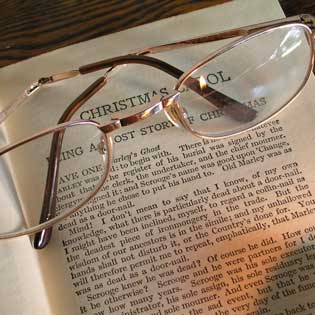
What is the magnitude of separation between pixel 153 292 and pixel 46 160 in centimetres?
15

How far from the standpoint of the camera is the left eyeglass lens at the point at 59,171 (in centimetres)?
51

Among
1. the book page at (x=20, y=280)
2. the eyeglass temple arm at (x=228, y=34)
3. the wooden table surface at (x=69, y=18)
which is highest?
the wooden table surface at (x=69, y=18)

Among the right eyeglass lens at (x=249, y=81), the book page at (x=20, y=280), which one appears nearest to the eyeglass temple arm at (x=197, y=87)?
the right eyeglass lens at (x=249, y=81)

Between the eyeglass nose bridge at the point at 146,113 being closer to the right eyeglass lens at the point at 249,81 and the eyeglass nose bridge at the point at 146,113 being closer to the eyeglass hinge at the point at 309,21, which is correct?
the right eyeglass lens at the point at 249,81

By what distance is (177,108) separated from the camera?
1.70 feet

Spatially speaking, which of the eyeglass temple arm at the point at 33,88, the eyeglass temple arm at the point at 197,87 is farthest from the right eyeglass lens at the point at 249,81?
the eyeglass temple arm at the point at 33,88

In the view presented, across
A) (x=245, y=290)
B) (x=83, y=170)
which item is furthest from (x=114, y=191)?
(x=245, y=290)

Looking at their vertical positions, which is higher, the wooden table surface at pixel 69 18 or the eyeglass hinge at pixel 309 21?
the wooden table surface at pixel 69 18

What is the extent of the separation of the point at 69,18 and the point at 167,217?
213 mm

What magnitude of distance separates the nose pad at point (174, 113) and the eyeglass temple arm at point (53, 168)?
65 millimetres

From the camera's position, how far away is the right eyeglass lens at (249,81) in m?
0.53

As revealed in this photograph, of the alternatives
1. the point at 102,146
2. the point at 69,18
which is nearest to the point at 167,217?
the point at 102,146

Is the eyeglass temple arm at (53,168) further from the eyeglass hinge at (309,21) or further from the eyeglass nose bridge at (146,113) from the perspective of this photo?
the eyeglass hinge at (309,21)

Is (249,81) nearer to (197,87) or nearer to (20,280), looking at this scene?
(197,87)
